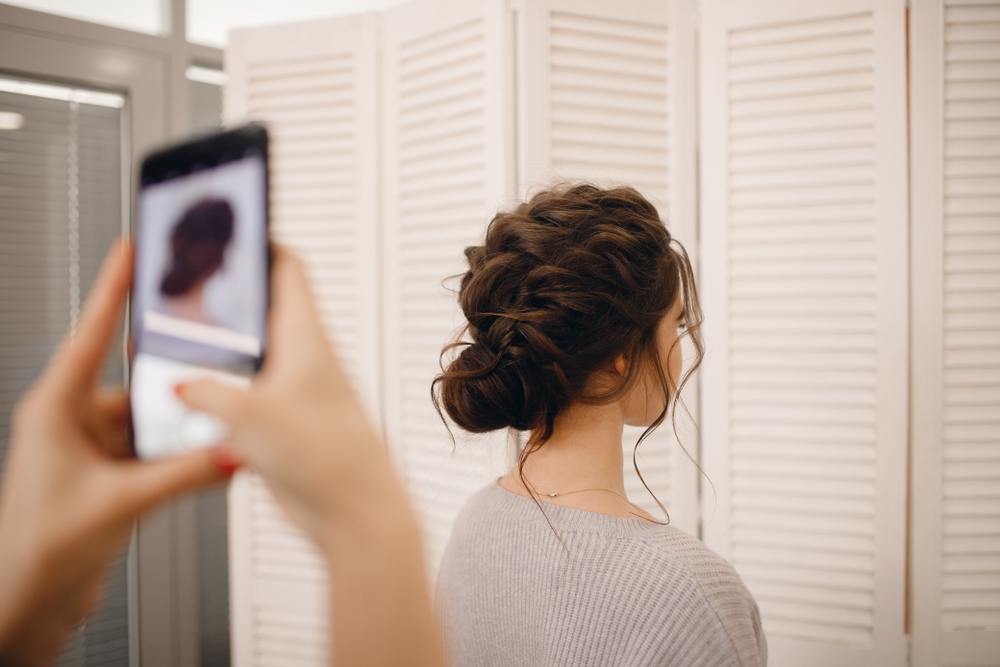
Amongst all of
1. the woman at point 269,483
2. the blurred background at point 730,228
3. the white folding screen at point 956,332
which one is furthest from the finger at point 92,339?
the white folding screen at point 956,332

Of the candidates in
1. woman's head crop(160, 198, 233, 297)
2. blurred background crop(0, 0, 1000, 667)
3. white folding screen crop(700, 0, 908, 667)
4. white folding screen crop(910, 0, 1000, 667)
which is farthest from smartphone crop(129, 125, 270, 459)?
white folding screen crop(910, 0, 1000, 667)

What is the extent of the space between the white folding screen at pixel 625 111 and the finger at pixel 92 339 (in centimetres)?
107

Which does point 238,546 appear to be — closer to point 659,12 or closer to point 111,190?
point 111,190

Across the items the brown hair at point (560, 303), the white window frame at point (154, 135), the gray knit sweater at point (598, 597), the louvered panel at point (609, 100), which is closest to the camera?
the gray knit sweater at point (598, 597)

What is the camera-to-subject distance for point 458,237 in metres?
1.34

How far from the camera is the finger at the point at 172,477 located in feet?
0.74

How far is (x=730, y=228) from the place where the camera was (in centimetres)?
130

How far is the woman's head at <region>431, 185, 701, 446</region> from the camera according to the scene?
765mm

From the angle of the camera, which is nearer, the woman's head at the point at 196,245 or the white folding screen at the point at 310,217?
the woman's head at the point at 196,245

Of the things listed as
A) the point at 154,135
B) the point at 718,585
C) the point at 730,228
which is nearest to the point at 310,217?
the point at 154,135

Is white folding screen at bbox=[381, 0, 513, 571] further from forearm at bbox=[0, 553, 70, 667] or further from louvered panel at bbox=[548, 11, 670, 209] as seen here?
forearm at bbox=[0, 553, 70, 667]

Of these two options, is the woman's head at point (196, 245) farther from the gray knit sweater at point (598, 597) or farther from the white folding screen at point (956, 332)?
the white folding screen at point (956, 332)

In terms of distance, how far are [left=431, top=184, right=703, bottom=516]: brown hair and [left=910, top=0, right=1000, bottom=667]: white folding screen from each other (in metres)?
0.68

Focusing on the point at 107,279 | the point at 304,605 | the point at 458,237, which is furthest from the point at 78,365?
the point at 304,605
